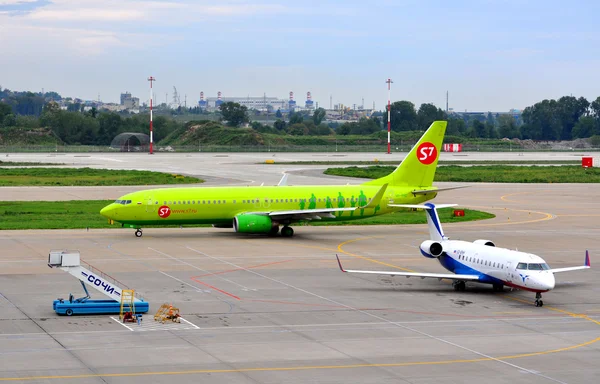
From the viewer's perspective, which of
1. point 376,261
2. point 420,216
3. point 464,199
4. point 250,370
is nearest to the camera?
point 250,370

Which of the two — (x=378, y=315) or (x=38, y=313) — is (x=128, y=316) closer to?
(x=38, y=313)

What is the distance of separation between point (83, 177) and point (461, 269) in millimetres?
77423

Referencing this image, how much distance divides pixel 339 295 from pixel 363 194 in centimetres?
2188

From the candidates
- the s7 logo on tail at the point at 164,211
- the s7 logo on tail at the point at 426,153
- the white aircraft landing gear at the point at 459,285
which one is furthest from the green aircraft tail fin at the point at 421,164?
the white aircraft landing gear at the point at 459,285

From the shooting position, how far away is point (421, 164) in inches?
2534

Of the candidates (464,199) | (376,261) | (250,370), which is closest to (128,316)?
(250,370)

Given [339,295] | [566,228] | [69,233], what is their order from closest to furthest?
[339,295] → [69,233] → [566,228]

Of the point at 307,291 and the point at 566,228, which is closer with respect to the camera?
the point at 307,291

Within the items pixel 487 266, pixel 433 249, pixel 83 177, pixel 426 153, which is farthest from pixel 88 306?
pixel 83 177

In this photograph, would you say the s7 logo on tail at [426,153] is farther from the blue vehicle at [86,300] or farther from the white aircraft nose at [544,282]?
the blue vehicle at [86,300]

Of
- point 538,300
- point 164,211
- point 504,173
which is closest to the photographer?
point 538,300

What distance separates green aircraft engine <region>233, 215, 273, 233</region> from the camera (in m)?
59.1

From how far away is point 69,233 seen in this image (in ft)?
201

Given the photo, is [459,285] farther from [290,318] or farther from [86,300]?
[86,300]
